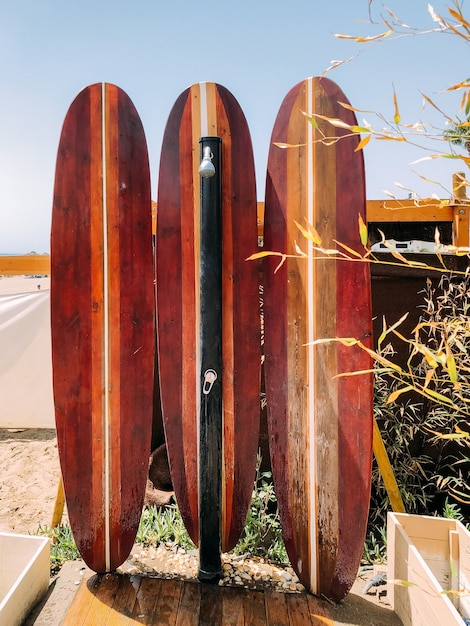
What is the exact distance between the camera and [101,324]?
6.67 ft

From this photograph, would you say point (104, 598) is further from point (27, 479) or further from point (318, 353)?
point (27, 479)

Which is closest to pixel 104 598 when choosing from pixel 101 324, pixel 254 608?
pixel 254 608

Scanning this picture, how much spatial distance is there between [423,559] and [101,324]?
5.29 feet

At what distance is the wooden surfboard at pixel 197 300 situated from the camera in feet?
6.53

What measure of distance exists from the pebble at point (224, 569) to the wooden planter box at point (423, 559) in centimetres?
43

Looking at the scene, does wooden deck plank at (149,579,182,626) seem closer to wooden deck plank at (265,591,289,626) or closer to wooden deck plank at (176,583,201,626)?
wooden deck plank at (176,583,201,626)

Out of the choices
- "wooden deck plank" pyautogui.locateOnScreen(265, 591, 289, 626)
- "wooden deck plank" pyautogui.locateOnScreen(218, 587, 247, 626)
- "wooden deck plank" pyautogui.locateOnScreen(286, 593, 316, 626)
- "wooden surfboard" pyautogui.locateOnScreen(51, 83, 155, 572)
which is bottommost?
"wooden deck plank" pyautogui.locateOnScreen(286, 593, 316, 626)

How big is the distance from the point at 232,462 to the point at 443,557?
0.93 meters

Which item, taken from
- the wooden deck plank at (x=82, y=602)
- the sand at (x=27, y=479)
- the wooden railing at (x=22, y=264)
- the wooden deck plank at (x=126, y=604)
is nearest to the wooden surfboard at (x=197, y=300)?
the wooden deck plank at (x=126, y=604)

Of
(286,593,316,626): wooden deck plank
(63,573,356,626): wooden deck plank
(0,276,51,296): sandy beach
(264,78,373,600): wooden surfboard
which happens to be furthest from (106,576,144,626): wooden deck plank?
(0,276,51,296): sandy beach

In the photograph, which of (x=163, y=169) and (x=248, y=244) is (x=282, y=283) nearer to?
(x=248, y=244)

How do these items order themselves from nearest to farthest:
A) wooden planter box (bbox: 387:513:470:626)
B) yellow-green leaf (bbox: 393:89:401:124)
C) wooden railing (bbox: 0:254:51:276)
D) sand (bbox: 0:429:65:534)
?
1. yellow-green leaf (bbox: 393:89:401:124)
2. wooden planter box (bbox: 387:513:470:626)
3. sand (bbox: 0:429:65:534)
4. wooden railing (bbox: 0:254:51:276)

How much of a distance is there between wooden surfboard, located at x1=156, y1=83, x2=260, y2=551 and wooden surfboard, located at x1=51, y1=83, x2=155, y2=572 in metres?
0.12

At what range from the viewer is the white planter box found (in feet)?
5.57
